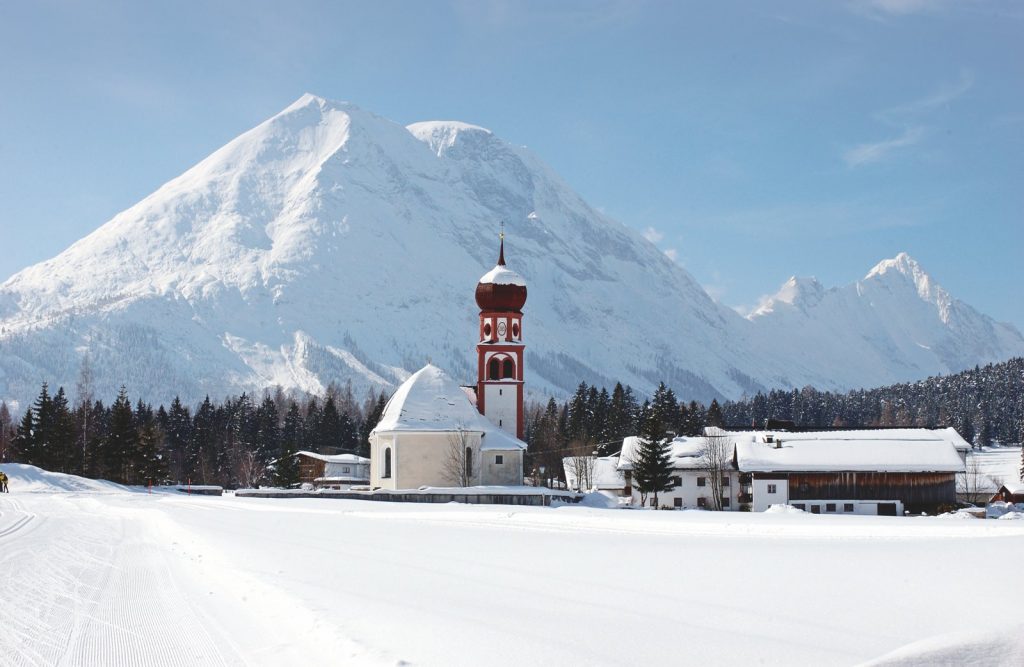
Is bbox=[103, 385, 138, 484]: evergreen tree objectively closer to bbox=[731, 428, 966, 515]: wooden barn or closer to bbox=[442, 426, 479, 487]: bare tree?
bbox=[442, 426, 479, 487]: bare tree

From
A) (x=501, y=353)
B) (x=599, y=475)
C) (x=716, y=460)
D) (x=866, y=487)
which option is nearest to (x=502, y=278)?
(x=501, y=353)


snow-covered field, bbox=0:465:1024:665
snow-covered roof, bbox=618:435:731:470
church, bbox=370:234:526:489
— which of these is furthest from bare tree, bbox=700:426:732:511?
snow-covered field, bbox=0:465:1024:665

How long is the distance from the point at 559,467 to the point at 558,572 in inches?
3977

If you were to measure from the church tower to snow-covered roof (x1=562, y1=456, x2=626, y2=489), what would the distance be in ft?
34.9

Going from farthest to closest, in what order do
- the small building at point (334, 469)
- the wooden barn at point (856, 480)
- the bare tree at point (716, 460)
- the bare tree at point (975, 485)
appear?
the small building at point (334, 469)
the bare tree at point (975, 485)
the bare tree at point (716, 460)
the wooden barn at point (856, 480)

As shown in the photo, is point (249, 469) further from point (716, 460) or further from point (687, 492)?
point (716, 460)

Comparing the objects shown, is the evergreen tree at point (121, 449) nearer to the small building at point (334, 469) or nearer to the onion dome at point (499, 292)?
the small building at point (334, 469)

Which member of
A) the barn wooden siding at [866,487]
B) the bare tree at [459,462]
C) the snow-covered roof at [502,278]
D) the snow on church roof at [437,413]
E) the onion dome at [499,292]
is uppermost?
the snow-covered roof at [502,278]

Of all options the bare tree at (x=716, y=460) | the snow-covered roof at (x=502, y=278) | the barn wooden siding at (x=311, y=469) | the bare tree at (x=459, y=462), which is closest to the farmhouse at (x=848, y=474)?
the bare tree at (x=716, y=460)

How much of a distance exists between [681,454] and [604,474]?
11.0 meters

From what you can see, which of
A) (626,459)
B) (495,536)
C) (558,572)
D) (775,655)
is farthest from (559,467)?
(775,655)

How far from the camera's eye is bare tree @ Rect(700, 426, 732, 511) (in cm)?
7962

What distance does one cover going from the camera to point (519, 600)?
1456 centimetres

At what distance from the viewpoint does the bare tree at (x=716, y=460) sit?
7962cm
